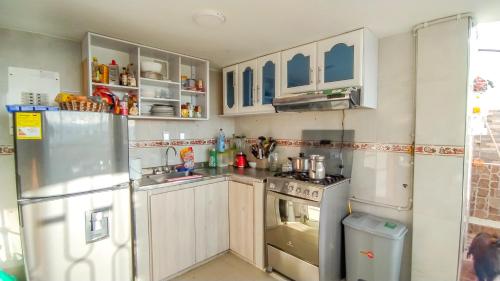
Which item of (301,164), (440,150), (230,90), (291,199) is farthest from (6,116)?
(440,150)

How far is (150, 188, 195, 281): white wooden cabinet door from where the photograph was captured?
1.96 meters

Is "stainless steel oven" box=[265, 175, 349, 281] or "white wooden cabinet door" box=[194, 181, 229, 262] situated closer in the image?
"stainless steel oven" box=[265, 175, 349, 281]

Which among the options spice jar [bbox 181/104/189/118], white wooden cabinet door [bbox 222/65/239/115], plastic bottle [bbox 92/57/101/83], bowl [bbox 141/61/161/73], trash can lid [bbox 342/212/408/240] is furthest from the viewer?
white wooden cabinet door [bbox 222/65/239/115]

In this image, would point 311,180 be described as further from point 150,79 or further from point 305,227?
point 150,79

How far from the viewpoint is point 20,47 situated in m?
1.82

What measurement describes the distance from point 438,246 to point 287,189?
1.14m

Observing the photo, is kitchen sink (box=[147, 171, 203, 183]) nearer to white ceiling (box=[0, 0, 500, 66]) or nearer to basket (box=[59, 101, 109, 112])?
basket (box=[59, 101, 109, 112])

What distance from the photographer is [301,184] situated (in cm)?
191

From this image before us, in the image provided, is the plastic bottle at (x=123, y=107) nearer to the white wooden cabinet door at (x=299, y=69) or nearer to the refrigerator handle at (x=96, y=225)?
the refrigerator handle at (x=96, y=225)

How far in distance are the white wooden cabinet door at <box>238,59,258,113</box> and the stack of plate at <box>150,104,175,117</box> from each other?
0.76 meters

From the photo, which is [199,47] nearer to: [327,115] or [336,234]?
[327,115]

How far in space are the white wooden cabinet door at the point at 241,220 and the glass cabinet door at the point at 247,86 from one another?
90 cm

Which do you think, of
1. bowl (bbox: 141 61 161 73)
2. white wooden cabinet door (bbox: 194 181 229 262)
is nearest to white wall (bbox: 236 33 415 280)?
white wooden cabinet door (bbox: 194 181 229 262)

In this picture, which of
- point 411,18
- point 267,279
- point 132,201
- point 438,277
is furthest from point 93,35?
point 438,277
